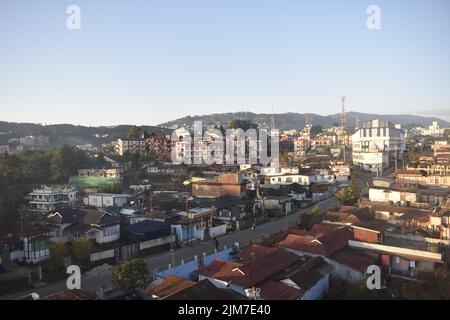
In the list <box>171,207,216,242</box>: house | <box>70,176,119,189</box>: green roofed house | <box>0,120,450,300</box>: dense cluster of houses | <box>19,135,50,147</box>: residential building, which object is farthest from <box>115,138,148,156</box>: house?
<box>171,207,216,242</box>: house

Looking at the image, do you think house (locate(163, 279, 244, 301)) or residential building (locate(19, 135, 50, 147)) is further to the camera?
residential building (locate(19, 135, 50, 147))

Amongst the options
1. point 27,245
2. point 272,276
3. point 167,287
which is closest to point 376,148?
point 272,276

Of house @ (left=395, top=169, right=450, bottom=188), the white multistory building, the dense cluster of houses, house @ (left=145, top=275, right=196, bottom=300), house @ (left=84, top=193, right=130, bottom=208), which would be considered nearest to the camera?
house @ (left=145, top=275, right=196, bottom=300)

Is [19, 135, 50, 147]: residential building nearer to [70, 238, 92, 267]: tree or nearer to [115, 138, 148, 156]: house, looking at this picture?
[115, 138, 148, 156]: house

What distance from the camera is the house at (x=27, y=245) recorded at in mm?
7613

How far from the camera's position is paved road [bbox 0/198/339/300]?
6434mm

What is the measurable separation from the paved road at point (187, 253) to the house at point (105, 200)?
429 centimetres

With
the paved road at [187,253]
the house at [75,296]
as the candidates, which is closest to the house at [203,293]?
the house at [75,296]

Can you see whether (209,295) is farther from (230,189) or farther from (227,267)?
(230,189)

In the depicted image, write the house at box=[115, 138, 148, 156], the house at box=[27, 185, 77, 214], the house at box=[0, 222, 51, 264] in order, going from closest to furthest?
the house at box=[0, 222, 51, 264] < the house at box=[27, 185, 77, 214] < the house at box=[115, 138, 148, 156]

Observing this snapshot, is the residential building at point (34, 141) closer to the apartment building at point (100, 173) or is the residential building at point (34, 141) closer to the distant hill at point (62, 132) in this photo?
the distant hill at point (62, 132)

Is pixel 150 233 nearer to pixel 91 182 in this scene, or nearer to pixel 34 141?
pixel 91 182

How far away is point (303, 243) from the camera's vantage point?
24.3ft

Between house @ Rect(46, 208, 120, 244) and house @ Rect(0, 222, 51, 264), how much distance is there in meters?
0.39
